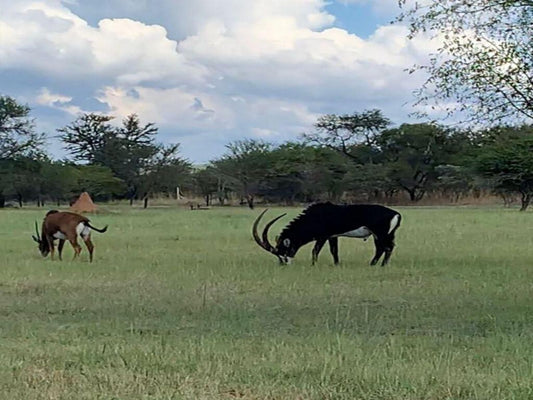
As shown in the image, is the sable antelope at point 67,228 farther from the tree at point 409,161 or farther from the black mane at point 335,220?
the tree at point 409,161

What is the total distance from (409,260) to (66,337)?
36.0ft

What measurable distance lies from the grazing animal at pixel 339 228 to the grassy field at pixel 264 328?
517mm

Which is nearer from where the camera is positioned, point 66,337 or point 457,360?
point 457,360

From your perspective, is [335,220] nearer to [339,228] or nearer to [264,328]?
[339,228]

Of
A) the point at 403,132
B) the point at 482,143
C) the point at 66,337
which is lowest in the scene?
the point at 66,337

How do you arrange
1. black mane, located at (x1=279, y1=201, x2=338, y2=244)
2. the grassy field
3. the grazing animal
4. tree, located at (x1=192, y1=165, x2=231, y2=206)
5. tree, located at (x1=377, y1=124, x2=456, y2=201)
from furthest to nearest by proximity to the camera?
tree, located at (x1=192, y1=165, x2=231, y2=206)
tree, located at (x1=377, y1=124, x2=456, y2=201)
black mane, located at (x1=279, y1=201, x2=338, y2=244)
the grazing animal
the grassy field

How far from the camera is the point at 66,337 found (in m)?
8.21

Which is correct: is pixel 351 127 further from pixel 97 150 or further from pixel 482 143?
pixel 482 143

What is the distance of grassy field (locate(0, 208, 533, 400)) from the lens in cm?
590

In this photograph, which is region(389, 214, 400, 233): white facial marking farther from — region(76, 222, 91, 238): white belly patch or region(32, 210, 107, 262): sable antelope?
region(76, 222, 91, 238): white belly patch

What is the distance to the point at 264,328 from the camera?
8.88 metres

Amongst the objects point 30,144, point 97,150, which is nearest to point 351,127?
point 97,150

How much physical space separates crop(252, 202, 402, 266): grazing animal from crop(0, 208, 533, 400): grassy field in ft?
1.70

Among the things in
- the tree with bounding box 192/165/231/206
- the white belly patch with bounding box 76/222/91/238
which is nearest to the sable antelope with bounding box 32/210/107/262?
the white belly patch with bounding box 76/222/91/238
